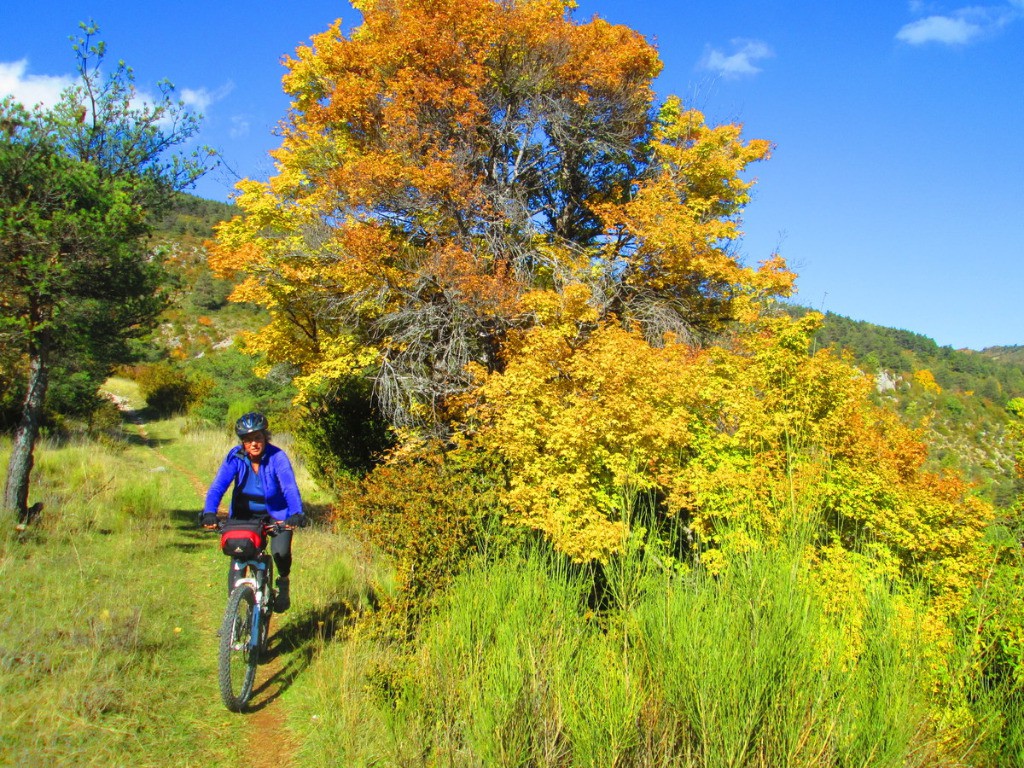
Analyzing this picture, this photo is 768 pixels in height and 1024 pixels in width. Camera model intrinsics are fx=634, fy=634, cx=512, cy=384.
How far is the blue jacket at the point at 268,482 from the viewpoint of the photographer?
466 centimetres

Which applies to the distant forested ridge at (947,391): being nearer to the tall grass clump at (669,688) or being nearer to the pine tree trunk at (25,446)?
the tall grass clump at (669,688)

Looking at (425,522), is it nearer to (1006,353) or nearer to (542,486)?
(542,486)

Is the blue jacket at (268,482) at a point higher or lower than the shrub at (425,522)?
higher

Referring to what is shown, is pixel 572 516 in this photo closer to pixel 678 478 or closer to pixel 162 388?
pixel 678 478

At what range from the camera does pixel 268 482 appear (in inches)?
187

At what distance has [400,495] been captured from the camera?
6016mm

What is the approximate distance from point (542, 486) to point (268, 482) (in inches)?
147

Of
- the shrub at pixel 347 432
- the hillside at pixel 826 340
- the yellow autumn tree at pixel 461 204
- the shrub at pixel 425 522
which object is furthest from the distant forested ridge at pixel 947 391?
the shrub at pixel 347 432

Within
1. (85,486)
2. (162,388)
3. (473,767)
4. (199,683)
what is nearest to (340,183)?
(85,486)

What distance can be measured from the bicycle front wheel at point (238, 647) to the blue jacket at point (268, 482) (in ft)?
1.99

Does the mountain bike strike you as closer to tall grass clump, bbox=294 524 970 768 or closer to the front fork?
the front fork

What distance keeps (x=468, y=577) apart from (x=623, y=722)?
7.17 feet

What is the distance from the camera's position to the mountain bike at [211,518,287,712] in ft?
14.0

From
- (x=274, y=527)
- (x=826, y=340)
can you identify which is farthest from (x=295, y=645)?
(x=826, y=340)
